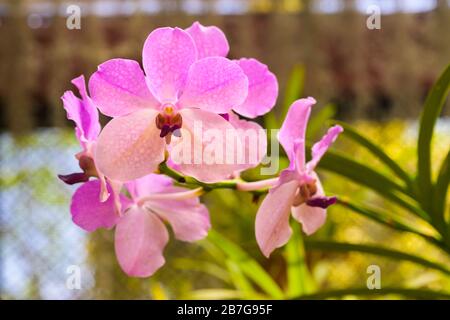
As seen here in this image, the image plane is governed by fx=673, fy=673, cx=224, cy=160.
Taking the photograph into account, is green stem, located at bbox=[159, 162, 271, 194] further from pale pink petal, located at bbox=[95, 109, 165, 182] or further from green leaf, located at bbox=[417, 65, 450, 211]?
green leaf, located at bbox=[417, 65, 450, 211]

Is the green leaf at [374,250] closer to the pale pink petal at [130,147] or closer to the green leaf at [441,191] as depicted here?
the green leaf at [441,191]

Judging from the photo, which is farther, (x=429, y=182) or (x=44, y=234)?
(x=44, y=234)

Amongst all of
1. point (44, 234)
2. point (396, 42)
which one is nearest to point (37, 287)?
point (44, 234)

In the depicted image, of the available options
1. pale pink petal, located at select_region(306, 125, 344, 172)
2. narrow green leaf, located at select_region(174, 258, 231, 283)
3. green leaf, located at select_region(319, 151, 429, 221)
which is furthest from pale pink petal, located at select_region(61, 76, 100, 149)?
narrow green leaf, located at select_region(174, 258, 231, 283)

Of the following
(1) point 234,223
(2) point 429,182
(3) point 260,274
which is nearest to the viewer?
(2) point 429,182

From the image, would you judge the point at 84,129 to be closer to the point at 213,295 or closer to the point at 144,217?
the point at 144,217

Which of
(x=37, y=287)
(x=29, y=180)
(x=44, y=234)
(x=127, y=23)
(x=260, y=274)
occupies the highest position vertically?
(x=127, y=23)

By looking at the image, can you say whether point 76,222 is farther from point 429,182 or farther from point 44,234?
point 44,234
